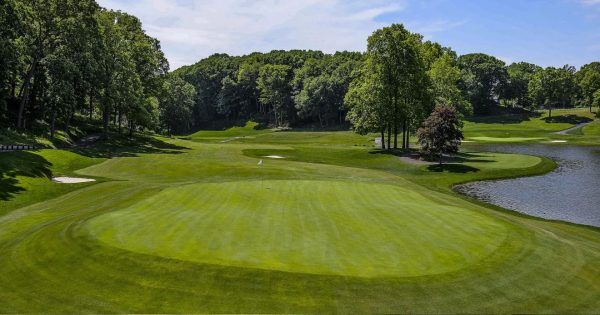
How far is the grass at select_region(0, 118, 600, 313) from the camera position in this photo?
1450 centimetres

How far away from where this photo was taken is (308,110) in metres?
166

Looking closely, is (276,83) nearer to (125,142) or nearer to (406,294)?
(125,142)

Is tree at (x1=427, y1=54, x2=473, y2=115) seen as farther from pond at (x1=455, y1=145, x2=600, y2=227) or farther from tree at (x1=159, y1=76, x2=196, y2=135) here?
tree at (x1=159, y1=76, x2=196, y2=135)

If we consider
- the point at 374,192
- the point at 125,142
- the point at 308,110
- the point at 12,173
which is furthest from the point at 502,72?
the point at 12,173

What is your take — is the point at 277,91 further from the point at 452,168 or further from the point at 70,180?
the point at 70,180

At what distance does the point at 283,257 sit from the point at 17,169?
32.7 metres

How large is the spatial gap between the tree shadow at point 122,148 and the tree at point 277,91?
94.5 m

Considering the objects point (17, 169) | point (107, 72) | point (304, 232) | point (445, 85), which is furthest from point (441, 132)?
point (107, 72)

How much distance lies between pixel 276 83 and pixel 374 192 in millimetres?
147223

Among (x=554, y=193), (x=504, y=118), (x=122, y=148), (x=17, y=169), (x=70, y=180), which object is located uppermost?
(x=504, y=118)

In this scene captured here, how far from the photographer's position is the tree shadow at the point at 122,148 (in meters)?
62.4

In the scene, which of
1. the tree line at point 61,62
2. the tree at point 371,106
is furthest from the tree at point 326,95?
the tree line at point 61,62

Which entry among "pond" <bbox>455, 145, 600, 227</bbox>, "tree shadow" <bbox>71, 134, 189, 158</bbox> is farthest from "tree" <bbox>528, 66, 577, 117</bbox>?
"tree shadow" <bbox>71, 134, 189, 158</bbox>

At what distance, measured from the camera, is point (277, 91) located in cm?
17788
